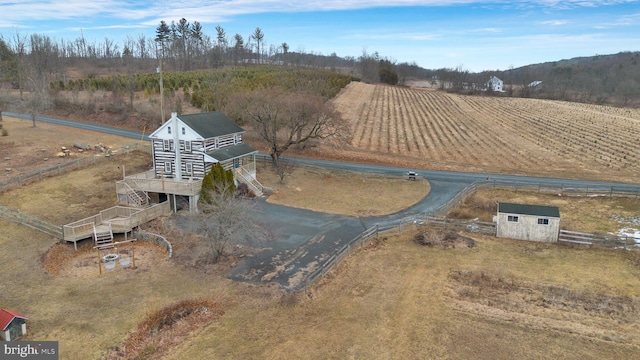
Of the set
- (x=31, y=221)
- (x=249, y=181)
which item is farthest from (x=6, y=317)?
(x=249, y=181)

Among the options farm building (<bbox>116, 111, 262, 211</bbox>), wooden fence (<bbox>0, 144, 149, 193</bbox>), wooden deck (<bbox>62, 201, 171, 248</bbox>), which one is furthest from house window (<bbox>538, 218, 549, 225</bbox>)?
wooden fence (<bbox>0, 144, 149, 193</bbox>)

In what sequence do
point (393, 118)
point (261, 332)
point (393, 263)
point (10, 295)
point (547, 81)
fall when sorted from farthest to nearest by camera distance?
point (547, 81) < point (393, 118) < point (393, 263) < point (10, 295) < point (261, 332)

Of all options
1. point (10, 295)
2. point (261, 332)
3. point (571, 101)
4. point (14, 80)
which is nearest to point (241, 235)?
point (261, 332)

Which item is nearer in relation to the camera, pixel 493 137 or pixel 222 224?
pixel 222 224

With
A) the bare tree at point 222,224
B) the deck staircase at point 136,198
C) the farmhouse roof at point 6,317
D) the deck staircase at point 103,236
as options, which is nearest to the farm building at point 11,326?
the farmhouse roof at point 6,317

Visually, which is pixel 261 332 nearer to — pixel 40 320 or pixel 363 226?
pixel 40 320

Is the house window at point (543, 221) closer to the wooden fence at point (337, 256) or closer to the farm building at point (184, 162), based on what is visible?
the wooden fence at point (337, 256)

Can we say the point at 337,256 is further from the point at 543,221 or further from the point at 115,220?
the point at 115,220

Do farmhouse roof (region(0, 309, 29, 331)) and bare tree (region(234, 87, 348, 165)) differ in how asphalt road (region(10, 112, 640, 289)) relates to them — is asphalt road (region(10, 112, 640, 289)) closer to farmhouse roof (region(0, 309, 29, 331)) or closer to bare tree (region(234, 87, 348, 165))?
bare tree (region(234, 87, 348, 165))
